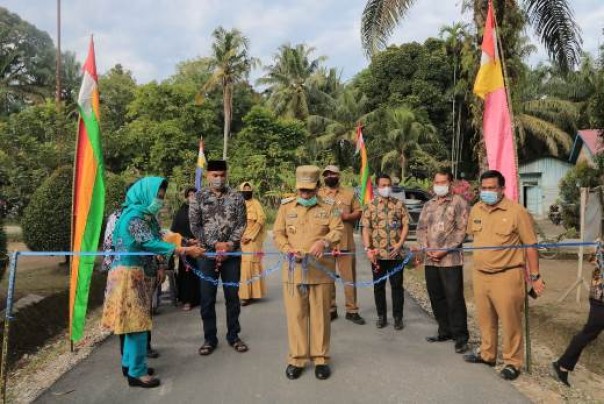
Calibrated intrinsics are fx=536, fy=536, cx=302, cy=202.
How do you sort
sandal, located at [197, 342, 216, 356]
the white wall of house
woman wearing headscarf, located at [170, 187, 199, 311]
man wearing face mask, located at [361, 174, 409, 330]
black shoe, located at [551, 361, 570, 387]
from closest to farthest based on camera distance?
black shoe, located at [551, 361, 570, 387]
sandal, located at [197, 342, 216, 356]
man wearing face mask, located at [361, 174, 409, 330]
woman wearing headscarf, located at [170, 187, 199, 311]
the white wall of house

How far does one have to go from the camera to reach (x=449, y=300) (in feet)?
18.2

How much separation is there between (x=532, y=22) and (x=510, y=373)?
9.73 m

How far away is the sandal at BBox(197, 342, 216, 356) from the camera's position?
528 centimetres

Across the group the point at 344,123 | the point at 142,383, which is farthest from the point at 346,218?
the point at 344,123

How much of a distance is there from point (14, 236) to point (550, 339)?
17.2m

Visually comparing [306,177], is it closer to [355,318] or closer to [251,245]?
[355,318]

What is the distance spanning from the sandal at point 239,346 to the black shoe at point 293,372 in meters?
0.86

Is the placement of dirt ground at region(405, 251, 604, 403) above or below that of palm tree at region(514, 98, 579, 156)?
below

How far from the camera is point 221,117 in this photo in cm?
3834

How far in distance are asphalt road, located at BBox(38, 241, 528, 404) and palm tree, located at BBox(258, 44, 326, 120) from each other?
32.4m

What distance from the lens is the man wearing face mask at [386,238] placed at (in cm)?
625

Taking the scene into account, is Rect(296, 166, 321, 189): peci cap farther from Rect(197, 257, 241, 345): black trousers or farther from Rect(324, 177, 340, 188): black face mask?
Rect(324, 177, 340, 188): black face mask

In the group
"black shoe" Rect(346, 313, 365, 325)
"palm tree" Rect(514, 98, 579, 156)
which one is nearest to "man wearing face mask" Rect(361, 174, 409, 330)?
"black shoe" Rect(346, 313, 365, 325)

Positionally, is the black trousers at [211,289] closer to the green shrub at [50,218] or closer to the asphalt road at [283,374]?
the asphalt road at [283,374]
